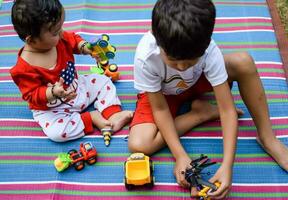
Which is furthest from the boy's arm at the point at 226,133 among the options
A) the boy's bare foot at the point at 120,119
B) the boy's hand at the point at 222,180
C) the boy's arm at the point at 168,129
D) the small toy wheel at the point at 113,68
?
the small toy wheel at the point at 113,68

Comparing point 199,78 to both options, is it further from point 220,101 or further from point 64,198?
point 64,198

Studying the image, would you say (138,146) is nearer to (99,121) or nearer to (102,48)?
(99,121)

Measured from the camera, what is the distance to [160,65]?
4.34ft

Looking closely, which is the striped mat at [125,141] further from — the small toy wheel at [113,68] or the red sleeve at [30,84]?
the red sleeve at [30,84]

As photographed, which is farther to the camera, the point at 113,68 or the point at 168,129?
the point at 113,68

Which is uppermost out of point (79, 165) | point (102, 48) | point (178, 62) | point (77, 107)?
point (178, 62)

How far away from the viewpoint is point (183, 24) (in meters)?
1.10

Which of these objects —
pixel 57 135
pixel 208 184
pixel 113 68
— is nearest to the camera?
pixel 208 184

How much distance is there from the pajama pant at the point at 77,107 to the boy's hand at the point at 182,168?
0.36m

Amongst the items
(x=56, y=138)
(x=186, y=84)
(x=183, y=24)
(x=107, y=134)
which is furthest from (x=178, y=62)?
(x=56, y=138)

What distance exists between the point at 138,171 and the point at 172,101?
310mm

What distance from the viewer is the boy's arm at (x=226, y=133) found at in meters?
1.32

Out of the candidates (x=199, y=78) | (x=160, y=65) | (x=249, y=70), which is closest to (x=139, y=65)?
(x=160, y=65)

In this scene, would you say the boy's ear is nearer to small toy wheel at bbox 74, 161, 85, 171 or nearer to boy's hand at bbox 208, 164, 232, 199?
small toy wheel at bbox 74, 161, 85, 171
